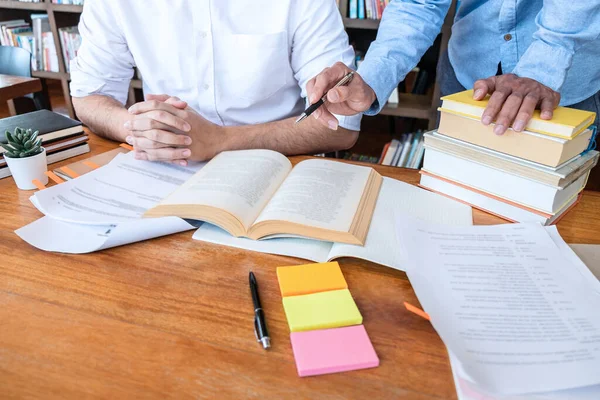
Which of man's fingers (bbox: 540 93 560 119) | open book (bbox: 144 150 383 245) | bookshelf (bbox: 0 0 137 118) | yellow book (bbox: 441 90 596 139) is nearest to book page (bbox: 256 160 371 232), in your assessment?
open book (bbox: 144 150 383 245)

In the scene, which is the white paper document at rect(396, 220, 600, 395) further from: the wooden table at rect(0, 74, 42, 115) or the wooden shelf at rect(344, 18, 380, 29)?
the wooden table at rect(0, 74, 42, 115)

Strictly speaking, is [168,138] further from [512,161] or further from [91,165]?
[512,161]

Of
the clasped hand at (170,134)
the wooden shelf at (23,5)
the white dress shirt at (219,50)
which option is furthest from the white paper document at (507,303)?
the wooden shelf at (23,5)

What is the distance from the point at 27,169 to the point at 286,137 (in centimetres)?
59

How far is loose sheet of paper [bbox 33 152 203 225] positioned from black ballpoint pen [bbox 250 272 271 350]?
29cm

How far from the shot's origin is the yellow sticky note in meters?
0.56

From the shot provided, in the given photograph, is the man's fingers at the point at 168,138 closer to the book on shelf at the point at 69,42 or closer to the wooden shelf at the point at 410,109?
the wooden shelf at the point at 410,109

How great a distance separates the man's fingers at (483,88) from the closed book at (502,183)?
12cm

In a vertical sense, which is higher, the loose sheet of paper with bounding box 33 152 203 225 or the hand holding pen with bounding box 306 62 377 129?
the hand holding pen with bounding box 306 62 377 129

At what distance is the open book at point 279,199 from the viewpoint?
2.36ft

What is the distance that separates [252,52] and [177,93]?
29 cm

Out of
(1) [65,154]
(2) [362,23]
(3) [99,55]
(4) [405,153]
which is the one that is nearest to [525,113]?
(1) [65,154]

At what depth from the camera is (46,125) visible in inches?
42.4

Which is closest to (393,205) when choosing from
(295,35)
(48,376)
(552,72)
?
(552,72)
